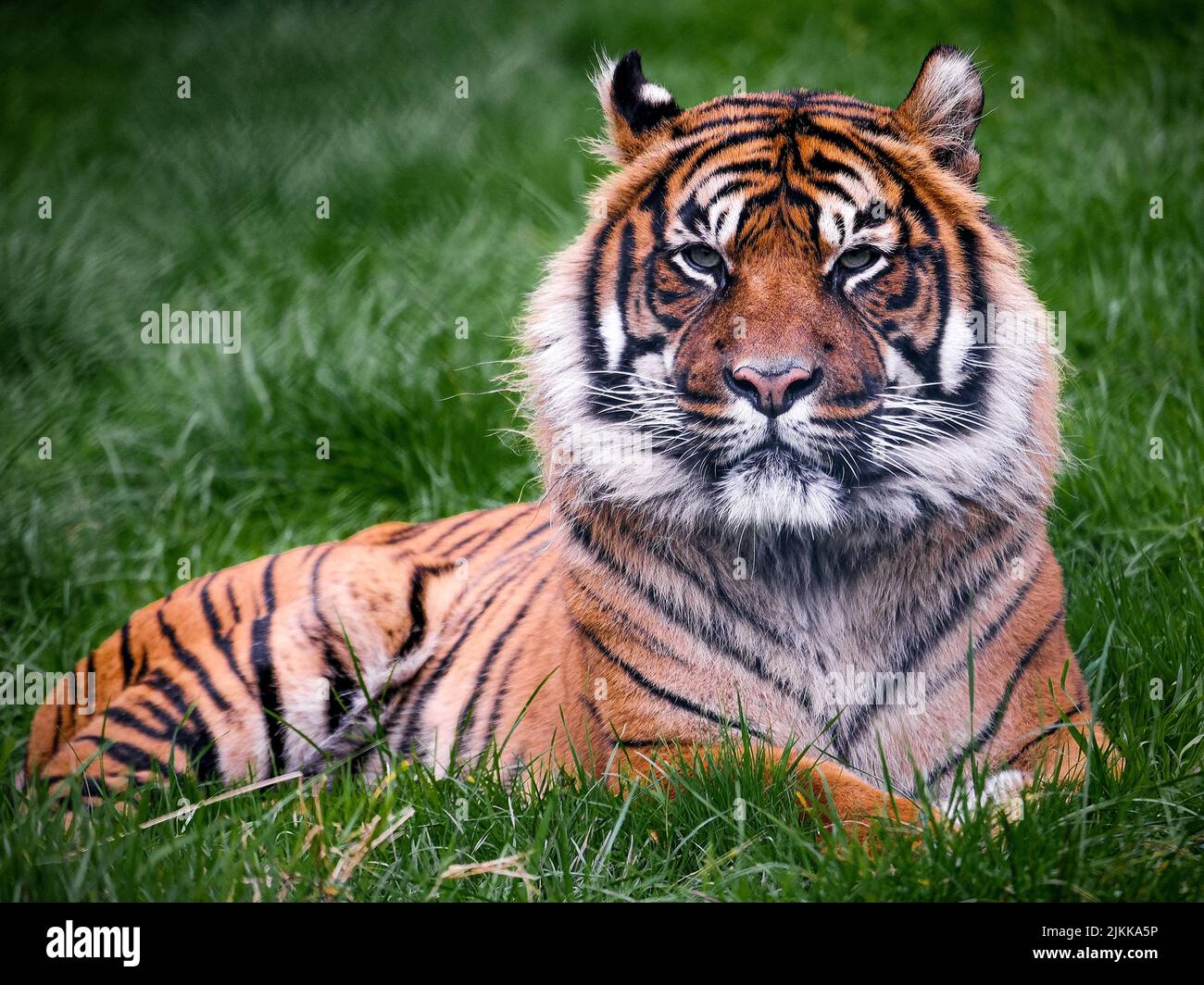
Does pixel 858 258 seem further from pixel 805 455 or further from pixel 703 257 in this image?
pixel 805 455

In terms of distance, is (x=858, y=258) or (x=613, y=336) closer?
(x=858, y=258)

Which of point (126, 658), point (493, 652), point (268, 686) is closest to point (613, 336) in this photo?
point (493, 652)

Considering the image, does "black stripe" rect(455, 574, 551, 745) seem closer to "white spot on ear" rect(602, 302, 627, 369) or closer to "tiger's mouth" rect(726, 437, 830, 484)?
"white spot on ear" rect(602, 302, 627, 369)

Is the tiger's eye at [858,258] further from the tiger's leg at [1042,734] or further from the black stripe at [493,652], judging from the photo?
the black stripe at [493,652]

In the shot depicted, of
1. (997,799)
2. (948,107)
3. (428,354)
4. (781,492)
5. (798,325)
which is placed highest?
(948,107)

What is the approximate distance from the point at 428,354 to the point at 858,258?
8.27 ft

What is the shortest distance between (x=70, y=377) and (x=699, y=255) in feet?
11.0

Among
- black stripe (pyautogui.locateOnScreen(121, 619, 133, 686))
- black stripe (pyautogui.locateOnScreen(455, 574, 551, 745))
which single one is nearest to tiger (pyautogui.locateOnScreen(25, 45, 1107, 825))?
black stripe (pyautogui.locateOnScreen(455, 574, 551, 745))

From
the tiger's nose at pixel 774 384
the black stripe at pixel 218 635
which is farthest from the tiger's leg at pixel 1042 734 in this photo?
the black stripe at pixel 218 635

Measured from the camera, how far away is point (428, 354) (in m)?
4.82

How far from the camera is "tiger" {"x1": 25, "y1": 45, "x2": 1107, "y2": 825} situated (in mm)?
2506

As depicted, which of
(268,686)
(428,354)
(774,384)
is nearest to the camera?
(774,384)

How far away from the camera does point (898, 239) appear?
259 centimetres

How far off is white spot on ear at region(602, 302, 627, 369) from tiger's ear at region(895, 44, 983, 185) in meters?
0.72
